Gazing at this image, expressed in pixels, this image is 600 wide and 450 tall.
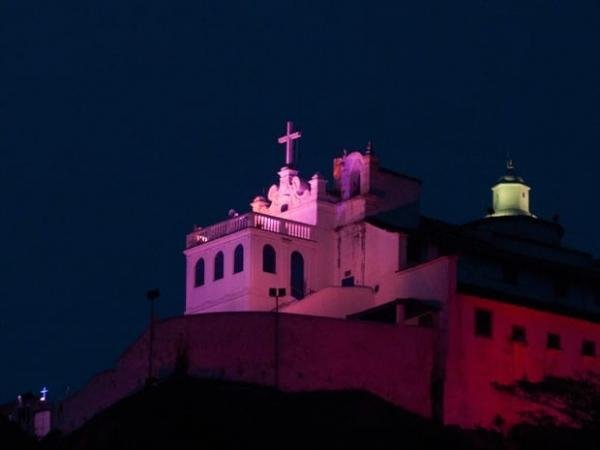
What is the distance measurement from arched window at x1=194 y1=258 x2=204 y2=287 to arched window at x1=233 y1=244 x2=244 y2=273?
260cm

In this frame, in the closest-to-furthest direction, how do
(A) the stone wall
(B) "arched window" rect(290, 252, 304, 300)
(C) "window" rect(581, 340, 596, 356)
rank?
(A) the stone wall → (C) "window" rect(581, 340, 596, 356) → (B) "arched window" rect(290, 252, 304, 300)

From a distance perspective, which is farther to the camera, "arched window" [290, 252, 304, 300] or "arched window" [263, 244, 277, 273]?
"arched window" [290, 252, 304, 300]

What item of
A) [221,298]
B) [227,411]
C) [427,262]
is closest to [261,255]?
[221,298]

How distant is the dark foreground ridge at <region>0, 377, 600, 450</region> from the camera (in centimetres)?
7094

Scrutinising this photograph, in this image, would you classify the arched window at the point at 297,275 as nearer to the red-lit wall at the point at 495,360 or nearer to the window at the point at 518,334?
the red-lit wall at the point at 495,360

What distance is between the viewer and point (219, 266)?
8631 centimetres

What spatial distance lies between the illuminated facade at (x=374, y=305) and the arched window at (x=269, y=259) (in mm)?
65

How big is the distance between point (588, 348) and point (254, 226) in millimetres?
15988

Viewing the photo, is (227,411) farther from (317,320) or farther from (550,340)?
(550,340)

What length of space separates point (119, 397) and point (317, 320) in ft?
34.6

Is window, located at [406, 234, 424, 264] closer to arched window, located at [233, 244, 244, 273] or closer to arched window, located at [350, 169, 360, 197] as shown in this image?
arched window, located at [350, 169, 360, 197]

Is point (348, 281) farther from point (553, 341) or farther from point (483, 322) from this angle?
A: point (553, 341)

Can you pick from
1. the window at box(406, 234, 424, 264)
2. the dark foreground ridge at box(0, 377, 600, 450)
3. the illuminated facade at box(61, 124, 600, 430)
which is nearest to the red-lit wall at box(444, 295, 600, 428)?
the illuminated facade at box(61, 124, 600, 430)

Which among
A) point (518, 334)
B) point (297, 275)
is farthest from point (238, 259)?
point (518, 334)
